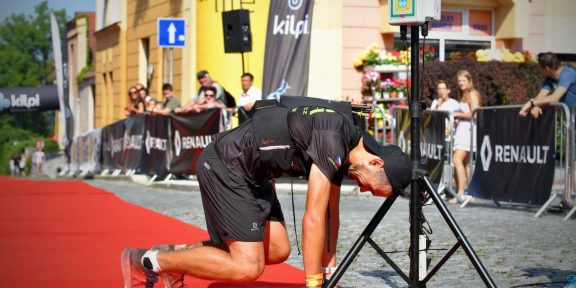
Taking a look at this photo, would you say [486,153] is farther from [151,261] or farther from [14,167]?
[14,167]

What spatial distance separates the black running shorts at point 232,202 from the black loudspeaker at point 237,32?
49.1 feet

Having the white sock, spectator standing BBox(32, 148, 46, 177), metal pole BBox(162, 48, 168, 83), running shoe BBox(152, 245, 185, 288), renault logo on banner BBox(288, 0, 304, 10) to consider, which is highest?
renault logo on banner BBox(288, 0, 304, 10)

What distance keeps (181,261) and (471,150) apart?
340 inches

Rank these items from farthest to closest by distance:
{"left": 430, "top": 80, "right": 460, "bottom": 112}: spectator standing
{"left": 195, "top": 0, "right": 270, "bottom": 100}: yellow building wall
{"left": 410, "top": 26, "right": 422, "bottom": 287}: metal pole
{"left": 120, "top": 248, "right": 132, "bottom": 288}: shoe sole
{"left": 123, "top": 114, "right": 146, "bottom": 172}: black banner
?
{"left": 195, "top": 0, "right": 270, "bottom": 100}: yellow building wall → {"left": 123, "top": 114, "right": 146, "bottom": 172}: black banner → {"left": 430, "top": 80, "right": 460, "bottom": 112}: spectator standing → {"left": 120, "top": 248, "right": 132, "bottom": 288}: shoe sole → {"left": 410, "top": 26, "right": 422, "bottom": 287}: metal pole

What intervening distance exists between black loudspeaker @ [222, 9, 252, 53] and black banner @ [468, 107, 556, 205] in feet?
25.9

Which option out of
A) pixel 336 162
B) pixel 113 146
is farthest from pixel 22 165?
pixel 336 162

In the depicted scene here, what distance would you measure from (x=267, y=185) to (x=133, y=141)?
17.0m

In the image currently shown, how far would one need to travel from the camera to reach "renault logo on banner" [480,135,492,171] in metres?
13.5

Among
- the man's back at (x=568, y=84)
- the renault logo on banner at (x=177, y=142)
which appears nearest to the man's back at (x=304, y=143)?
the man's back at (x=568, y=84)

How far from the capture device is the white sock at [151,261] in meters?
6.11

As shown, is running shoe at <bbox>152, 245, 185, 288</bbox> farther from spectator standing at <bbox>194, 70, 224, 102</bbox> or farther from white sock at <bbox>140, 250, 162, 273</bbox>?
spectator standing at <bbox>194, 70, 224, 102</bbox>

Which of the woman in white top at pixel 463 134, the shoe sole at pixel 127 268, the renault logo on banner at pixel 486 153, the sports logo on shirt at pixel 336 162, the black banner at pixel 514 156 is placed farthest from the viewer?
the woman in white top at pixel 463 134

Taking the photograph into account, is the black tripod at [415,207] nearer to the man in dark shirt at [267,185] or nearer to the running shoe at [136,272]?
the man in dark shirt at [267,185]

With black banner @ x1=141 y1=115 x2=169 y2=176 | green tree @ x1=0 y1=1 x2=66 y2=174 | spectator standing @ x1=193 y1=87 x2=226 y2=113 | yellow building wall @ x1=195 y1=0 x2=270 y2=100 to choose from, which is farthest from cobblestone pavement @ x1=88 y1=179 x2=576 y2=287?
green tree @ x1=0 y1=1 x2=66 y2=174
